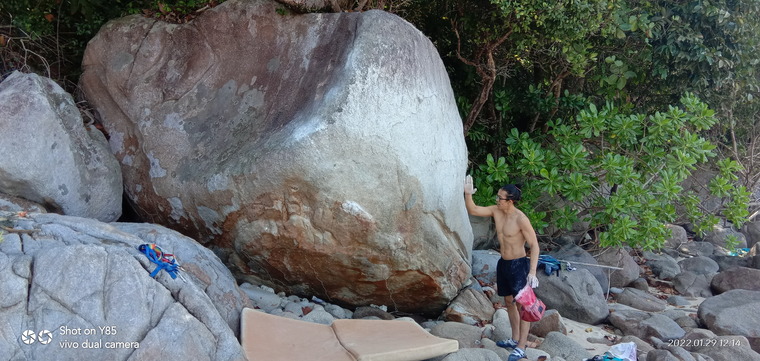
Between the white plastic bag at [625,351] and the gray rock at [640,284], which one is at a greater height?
the white plastic bag at [625,351]

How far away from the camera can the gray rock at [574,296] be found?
683 centimetres

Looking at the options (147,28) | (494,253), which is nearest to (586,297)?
(494,253)

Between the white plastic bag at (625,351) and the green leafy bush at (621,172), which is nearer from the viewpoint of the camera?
the white plastic bag at (625,351)

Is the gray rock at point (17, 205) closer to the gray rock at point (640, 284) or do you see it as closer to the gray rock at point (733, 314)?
the gray rock at point (733, 314)

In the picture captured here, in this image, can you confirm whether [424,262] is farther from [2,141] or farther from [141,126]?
[2,141]

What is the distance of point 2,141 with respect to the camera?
538 centimetres

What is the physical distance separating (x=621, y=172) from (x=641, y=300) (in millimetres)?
1510

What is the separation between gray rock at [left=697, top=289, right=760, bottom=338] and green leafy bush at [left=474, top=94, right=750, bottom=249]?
3.50ft

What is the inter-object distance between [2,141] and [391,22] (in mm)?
3375

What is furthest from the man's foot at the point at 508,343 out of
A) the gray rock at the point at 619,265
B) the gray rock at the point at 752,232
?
the gray rock at the point at 752,232

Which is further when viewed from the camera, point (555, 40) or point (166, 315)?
point (555, 40)

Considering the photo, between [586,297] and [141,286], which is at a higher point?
[141,286]

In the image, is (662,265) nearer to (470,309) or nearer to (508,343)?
(470,309)

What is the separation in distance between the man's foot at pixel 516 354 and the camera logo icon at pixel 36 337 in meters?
3.26
